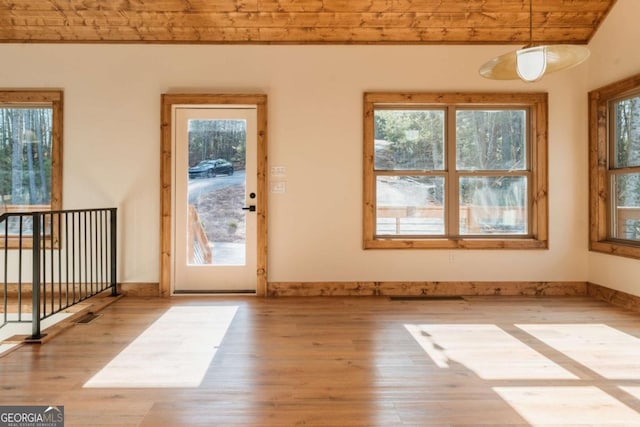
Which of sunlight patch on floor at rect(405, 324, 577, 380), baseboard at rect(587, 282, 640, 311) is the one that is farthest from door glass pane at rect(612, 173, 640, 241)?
sunlight patch on floor at rect(405, 324, 577, 380)

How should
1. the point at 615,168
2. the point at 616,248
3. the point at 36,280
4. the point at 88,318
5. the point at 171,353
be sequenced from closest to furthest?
the point at 171,353 → the point at 36,280 → the point at 88,318 → the point at 616,248 → the point at 615,168

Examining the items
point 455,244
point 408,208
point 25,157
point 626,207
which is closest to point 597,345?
point 455,244

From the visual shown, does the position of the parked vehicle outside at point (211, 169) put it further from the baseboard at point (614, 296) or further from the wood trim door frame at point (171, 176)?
the baseboard at point (614, 296)

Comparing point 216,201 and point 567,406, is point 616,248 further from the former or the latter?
point 216,201

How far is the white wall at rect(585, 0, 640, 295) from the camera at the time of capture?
12.9 feet

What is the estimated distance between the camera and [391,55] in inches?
180

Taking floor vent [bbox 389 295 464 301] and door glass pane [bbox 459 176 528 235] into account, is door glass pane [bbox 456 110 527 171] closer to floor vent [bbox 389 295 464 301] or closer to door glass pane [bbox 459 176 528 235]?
door glass pane [bbox 459 176 528 235]

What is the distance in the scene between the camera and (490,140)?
4664 mm

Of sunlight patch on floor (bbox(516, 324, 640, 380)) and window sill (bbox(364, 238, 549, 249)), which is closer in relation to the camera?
sunlight patch on floor (bbox(516, 324, 640, 380))

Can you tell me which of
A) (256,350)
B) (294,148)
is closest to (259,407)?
(256,350)

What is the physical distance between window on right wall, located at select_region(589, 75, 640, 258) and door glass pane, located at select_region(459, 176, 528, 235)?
2.38 ft

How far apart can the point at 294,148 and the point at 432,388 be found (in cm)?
301

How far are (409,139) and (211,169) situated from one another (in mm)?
2294

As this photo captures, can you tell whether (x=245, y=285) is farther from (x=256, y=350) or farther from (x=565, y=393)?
(x=565, y=393)
